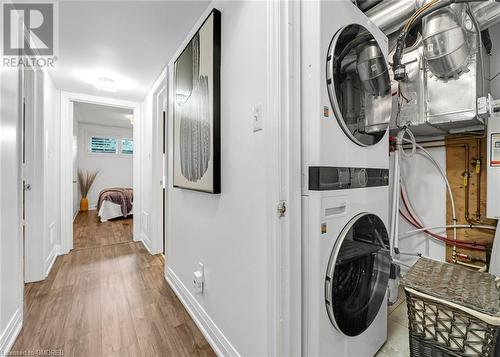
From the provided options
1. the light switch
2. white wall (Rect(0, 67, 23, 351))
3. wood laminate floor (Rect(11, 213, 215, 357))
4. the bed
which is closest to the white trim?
wood laminate floor (Rect(11, 213, 215, 357))

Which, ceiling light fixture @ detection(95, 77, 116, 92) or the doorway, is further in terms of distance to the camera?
the doorway

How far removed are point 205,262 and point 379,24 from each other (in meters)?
1.90

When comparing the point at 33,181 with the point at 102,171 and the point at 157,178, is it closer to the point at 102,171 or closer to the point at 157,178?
the point at 157,178

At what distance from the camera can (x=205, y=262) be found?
1530 mm

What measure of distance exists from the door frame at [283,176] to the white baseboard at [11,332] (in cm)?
154

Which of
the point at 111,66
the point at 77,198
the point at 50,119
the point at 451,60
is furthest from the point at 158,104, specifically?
the point at 77,198

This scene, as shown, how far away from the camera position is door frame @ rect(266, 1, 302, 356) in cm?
95

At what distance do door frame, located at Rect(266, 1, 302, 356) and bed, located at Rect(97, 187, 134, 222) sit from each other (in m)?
4.72

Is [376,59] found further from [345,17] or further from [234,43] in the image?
[234,43]

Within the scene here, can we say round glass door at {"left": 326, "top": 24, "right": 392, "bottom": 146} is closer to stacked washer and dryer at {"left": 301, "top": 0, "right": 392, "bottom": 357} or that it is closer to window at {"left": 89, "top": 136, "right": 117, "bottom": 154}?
stacked washer and dryer at {"left": 301, "top": 0, "right": 392, "bottom": 357}

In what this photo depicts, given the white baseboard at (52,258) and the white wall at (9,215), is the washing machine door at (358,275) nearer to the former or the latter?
the white wall at (9,215)

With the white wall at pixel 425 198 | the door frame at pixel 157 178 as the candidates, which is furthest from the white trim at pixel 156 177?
the white wall at pixel 425 198

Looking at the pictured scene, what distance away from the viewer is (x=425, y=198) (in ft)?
6.53

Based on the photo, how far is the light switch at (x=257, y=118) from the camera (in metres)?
1.02
